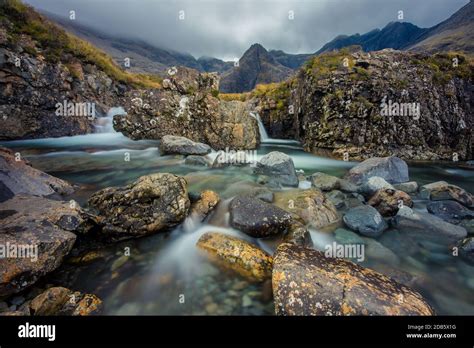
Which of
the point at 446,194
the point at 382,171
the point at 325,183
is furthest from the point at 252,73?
the point at 446,194

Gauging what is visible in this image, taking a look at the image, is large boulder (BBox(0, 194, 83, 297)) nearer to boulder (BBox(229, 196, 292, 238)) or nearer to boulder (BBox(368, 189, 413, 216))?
boulder (BBox(229, 196, 292, 238))

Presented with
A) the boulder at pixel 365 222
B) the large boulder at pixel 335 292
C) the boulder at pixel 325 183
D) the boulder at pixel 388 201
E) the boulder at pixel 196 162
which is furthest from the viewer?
the boulder at pixel 196 162

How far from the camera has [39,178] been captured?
23.6 feet

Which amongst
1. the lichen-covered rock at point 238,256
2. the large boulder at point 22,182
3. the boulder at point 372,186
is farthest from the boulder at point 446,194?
the large boulder at point 22,182

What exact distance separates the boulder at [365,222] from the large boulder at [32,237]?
6926mm

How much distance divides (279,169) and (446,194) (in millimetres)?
5981

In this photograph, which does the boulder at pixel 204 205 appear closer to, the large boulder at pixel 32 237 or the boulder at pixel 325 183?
the large boulder at pixel 32 237

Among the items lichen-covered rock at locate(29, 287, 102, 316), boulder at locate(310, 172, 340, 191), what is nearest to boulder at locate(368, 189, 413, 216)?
boulder at locate(310, 172, 340, 191)

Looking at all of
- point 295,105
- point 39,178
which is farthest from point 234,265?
point 295,105

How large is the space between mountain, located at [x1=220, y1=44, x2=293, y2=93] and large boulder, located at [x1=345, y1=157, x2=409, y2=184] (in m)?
156

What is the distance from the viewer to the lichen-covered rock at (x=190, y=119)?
15.8m

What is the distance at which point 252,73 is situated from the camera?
588ft
